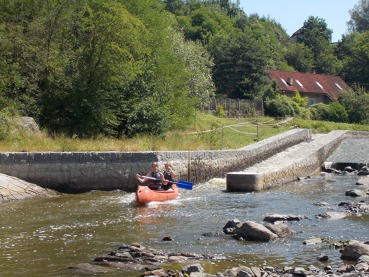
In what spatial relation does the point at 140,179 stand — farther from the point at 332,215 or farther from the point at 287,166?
the point at 287,166

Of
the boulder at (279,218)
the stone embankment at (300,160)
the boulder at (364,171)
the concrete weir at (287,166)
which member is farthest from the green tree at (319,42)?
the boulder at (279,218)

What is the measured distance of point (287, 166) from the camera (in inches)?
1037

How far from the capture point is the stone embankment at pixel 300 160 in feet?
73.2

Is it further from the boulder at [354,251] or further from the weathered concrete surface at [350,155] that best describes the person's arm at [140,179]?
the weathered concrete surface at [350,155]

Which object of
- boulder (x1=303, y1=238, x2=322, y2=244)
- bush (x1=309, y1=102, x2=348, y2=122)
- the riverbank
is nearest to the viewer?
the riverbank

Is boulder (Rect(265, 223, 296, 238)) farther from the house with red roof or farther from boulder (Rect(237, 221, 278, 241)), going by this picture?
the house with red roof

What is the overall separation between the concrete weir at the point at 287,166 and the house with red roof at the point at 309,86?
91.9 feet

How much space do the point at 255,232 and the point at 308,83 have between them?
194ft

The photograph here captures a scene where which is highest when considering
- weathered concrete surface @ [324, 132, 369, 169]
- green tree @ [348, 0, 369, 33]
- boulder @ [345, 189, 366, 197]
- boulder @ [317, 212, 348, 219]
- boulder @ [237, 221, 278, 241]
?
green tree @ [348, 0, 369, 33]

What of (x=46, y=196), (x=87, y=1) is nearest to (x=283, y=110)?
(x=87, y=1)

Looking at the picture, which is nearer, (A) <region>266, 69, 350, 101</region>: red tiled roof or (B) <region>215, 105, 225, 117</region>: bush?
(B) <region>215, 105, 225, 117</region>: bush

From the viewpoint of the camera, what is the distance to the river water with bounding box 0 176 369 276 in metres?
11.6

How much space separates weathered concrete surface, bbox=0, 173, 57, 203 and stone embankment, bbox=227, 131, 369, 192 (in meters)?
6.02

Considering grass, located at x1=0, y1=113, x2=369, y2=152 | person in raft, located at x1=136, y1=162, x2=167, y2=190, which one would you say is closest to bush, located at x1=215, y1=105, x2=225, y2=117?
grass, located at x1=0, y1=113, x2=369, y2=152
